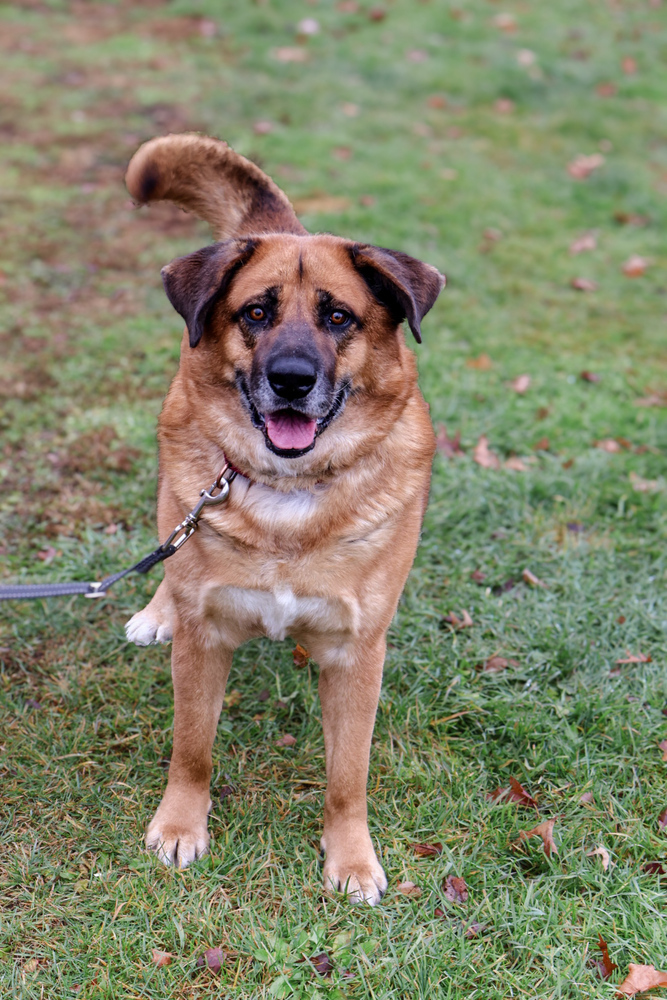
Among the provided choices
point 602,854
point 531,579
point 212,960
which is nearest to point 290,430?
point 212,960

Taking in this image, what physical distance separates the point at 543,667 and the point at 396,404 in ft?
4.82

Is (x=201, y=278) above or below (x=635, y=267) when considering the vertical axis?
above

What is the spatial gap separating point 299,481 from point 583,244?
553 centimetres

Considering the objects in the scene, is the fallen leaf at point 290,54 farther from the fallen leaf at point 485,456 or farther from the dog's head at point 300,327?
the dog's head at point 300,327

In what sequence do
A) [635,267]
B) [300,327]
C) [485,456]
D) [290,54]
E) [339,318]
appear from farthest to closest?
1. [290,54]
2. [635,267]
3. [485,456]
4. [339,318]
5. [300,327]

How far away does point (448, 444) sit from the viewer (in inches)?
190

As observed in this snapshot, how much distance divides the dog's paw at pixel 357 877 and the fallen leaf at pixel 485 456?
2.47 m

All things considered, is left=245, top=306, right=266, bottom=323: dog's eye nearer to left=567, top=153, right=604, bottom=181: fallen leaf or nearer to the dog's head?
the dog's head

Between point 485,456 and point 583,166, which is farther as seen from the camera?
point 583,166

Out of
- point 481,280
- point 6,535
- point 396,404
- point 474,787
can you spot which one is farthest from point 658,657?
point 481,280

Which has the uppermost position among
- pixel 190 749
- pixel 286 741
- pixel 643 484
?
pixel 190 749

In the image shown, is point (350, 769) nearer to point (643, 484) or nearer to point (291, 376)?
point (291, 376)

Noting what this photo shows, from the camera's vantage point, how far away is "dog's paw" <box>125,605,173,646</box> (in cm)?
341

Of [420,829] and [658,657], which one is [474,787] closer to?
[420,829]
